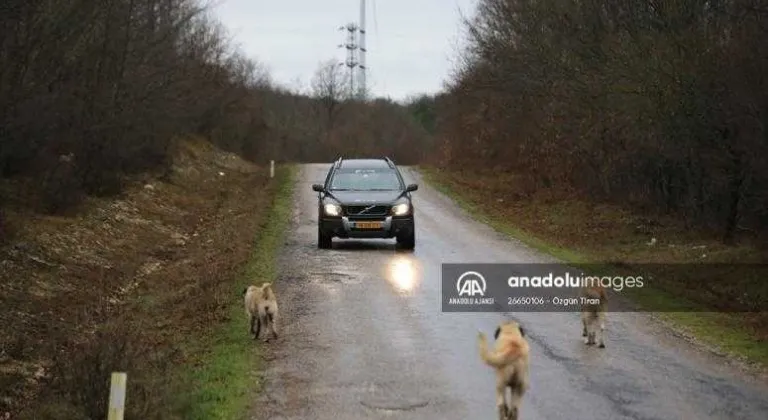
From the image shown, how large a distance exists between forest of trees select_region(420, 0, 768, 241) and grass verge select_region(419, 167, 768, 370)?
34.1 inches

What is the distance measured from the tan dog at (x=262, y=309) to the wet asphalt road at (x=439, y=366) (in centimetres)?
33

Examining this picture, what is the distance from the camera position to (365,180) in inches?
811

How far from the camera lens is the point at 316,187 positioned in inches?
779

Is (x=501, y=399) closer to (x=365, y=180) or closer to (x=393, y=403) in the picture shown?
(x=393, y=403)

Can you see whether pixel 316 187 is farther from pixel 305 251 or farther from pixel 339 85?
pixel 339 85

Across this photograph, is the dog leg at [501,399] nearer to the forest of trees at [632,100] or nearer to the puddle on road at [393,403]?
the puddle on road at [393,403]

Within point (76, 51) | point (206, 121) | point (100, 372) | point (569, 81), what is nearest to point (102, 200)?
point (76, 51)

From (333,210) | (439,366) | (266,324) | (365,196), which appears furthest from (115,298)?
(439,366)

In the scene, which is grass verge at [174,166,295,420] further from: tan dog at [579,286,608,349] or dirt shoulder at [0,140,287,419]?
tan dog at [579,286,608,349]

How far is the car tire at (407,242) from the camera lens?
19.5m

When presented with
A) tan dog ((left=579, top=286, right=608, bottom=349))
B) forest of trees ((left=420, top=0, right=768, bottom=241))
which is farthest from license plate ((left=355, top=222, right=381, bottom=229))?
tan dog ((left=579, top=286, right=608, bottom=349))

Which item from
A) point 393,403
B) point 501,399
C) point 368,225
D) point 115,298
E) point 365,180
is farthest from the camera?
point 365,180

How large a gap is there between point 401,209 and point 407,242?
79 centimetres
